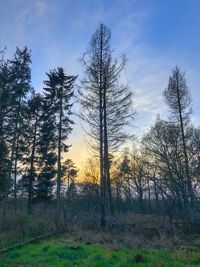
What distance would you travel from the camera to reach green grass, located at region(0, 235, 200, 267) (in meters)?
7.81

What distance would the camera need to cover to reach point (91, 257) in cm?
915

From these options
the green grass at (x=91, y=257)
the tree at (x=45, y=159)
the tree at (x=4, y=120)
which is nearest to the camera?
the green grass at (x=91, y=257)

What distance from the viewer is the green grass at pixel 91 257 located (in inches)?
308

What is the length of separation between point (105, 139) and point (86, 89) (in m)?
3.48

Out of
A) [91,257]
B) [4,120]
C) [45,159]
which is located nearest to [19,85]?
[4,120]

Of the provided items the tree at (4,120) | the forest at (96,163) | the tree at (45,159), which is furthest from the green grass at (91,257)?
the tree at (45,159)

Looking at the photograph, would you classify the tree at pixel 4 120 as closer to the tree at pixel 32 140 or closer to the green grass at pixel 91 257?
the tree at pixel 32 140

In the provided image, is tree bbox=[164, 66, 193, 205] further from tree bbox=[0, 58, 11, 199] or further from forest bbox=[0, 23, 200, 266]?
tree bbox=[0, 58, 11, 199]

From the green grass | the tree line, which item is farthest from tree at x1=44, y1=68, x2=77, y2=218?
the green grass

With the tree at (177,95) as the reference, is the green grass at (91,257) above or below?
below

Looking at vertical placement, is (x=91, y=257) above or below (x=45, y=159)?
below

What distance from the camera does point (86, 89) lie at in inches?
749

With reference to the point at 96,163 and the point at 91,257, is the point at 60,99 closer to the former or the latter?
the point at 96,163

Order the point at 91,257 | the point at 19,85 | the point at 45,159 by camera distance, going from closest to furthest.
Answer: the point at 91,257
the point at 19,85
the point at 45,159
